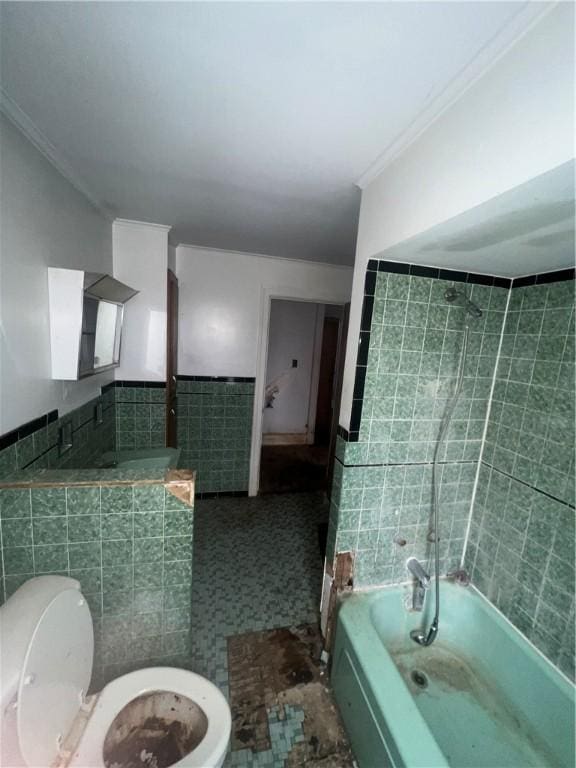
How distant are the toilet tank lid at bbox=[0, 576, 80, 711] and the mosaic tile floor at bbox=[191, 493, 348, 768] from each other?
95 cm

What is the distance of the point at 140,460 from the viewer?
1.81 meters

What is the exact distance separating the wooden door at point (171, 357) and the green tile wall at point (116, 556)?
4.13ft

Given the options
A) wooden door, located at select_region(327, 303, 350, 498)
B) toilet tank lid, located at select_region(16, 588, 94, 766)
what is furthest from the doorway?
toilet tank lid, located at select_region(16, 588, 94, 766)

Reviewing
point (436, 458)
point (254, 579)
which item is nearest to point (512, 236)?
point (436, 458)

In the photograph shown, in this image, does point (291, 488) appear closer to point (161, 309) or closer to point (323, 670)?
point (323, 670)

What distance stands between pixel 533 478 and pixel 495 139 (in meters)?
1.31

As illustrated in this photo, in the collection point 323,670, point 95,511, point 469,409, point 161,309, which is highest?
point 161,309

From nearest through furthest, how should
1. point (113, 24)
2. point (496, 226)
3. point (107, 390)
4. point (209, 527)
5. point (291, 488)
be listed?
point (113, 24) → point (496, 226) → point (107, 390) → point (209, 527) → point (291, 488)

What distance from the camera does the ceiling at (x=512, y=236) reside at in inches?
27.7

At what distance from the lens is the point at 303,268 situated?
110 inches

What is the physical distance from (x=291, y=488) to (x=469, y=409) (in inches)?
82.5

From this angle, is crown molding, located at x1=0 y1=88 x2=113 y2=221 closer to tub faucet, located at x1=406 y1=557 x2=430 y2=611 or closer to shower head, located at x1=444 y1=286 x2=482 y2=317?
shower head, located at x1=444 y1=286 x2=482 y2=317

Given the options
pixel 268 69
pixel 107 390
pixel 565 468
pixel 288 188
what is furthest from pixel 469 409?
pixel 107 390

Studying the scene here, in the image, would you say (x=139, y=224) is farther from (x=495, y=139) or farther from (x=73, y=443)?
(x=495, y=139)
